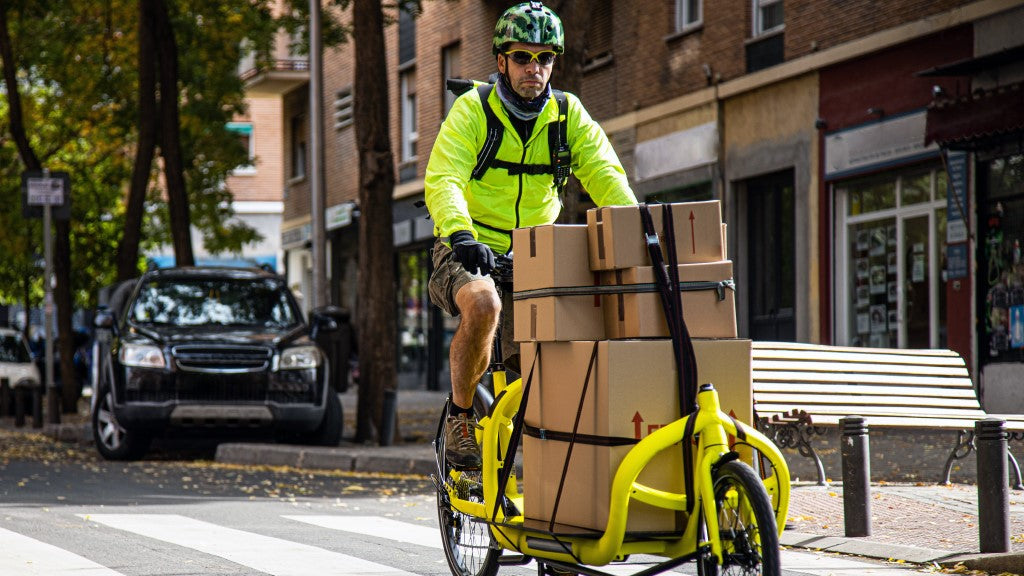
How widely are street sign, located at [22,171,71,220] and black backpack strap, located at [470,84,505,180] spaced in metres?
15.4

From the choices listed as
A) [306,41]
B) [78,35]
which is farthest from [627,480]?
[78,35]

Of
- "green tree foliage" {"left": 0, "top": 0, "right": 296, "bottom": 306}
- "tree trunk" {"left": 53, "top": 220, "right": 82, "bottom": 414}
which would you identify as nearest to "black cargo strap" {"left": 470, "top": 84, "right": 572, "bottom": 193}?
"green tree foliage" {"left": 0, "top": 0, "right": 296, "bottom": 306}

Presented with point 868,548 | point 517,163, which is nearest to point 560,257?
point 517,163

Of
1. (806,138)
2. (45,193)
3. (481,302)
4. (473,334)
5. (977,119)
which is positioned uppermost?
(806,138)

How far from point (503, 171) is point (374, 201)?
9.21 m

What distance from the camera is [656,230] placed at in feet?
15.8

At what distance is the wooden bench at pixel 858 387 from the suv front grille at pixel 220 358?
224 inches

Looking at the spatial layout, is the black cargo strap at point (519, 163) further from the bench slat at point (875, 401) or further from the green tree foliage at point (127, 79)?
the green tree foliage at point (127, 79)

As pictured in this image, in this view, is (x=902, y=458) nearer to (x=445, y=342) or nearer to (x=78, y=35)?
(x=78, y=35)

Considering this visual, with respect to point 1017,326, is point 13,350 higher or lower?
lower

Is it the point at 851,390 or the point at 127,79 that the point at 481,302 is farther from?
the point at 127,79

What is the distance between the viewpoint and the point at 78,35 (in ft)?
83.4

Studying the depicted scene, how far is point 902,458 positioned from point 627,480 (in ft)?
27.3

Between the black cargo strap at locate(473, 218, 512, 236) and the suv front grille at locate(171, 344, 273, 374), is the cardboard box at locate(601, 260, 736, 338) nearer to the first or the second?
the black cargo strap at locate(473, 218, 512, 236)
